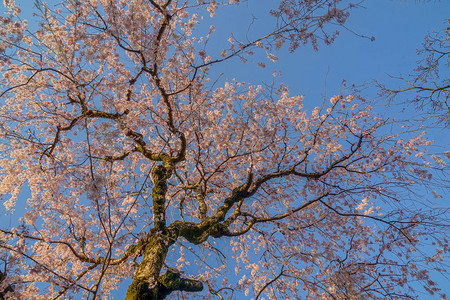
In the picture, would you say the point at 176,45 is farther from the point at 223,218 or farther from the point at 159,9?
the point at 223,218

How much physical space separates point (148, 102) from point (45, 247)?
17.5ft

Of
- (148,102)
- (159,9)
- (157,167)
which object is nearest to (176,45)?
(159,9)

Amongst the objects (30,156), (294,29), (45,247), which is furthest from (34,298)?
(294,29)

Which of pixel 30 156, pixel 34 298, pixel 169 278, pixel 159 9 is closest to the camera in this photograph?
pixel 169 278

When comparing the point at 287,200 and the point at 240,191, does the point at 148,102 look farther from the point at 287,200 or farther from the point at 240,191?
the point at 287,200

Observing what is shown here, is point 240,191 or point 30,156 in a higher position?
point 240,191

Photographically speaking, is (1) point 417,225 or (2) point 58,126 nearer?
(1) point 417,225

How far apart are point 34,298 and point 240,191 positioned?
5894mm

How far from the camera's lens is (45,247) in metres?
6.68

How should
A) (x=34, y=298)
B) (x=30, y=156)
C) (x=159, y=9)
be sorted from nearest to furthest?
(x=159, y=9)
(x=34, y=298)
(x=30, y=156)

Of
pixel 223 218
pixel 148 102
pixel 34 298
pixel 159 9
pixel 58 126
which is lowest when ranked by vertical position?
pixel 34 298

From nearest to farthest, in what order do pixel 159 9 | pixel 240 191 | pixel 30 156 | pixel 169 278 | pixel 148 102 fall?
pixel 169 278 → pixel 159 9 → pixel 240 191 → pixel 30 156 → pixel 148 102

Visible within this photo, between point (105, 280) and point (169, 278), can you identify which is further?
point (105, 280)

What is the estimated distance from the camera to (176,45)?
705cm
